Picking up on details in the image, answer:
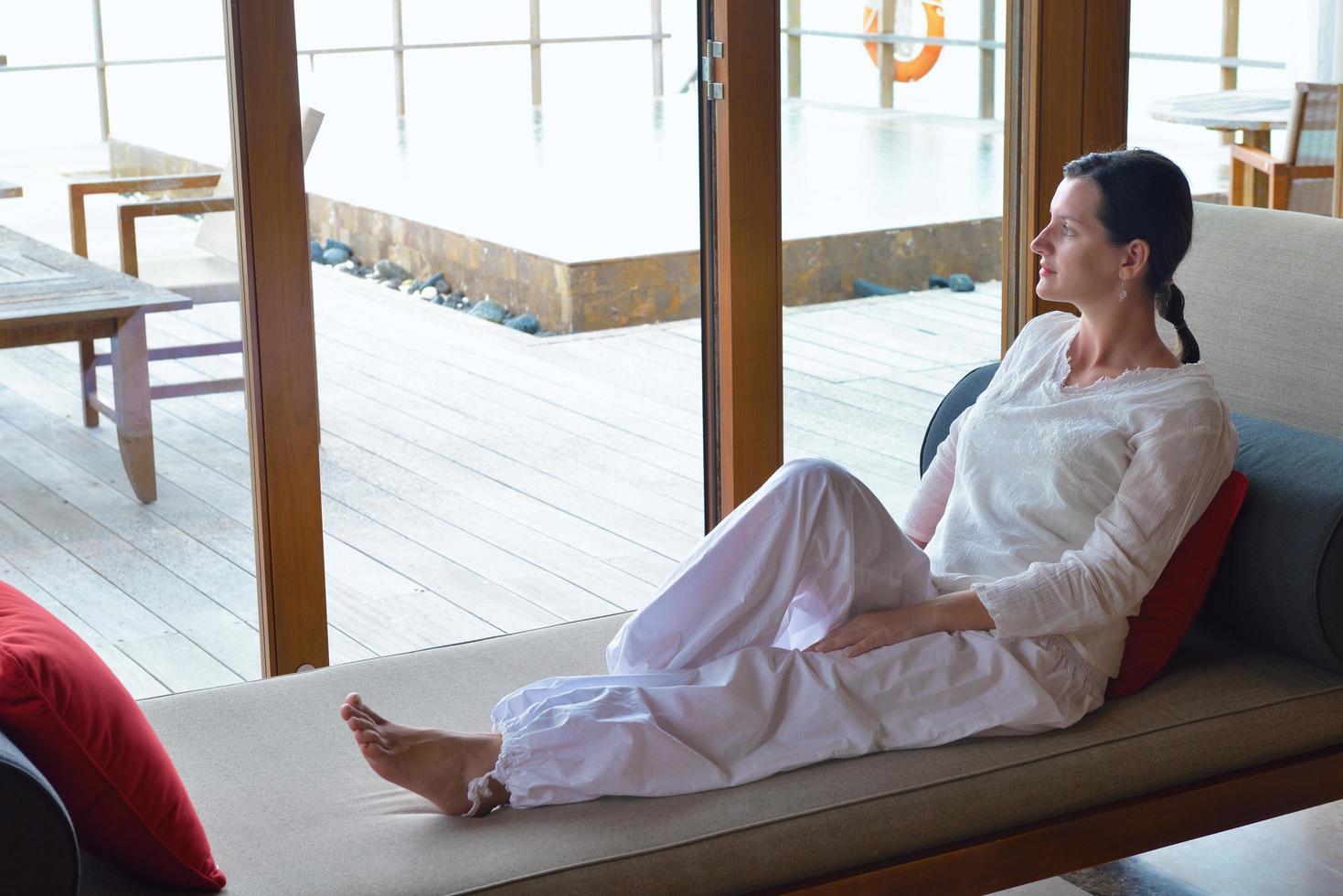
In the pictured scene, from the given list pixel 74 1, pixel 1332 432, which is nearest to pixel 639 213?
pixel 74 1

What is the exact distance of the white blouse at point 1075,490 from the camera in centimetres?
211

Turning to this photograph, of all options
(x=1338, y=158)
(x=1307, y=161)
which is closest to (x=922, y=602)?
(x=1307, y=161)

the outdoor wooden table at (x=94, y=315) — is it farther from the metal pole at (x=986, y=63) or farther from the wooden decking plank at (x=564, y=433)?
the metal pole at (x=986, y=63)

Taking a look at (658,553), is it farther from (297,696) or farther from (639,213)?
(297,696)

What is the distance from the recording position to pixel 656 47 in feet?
10.3

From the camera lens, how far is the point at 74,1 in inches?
102

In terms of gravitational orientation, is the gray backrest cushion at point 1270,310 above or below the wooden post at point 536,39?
below

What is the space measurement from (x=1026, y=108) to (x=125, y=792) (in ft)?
8.10

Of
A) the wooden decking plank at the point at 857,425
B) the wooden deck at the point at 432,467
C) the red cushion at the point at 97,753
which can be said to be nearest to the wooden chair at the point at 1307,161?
the wooden deck at the point at 432,467

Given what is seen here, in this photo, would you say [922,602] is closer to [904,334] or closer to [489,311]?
[904,334]

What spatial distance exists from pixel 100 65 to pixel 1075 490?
5.75 ft

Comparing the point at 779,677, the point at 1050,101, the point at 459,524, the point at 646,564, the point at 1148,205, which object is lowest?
the point at 646,564

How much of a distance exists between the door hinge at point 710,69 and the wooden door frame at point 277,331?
839mm

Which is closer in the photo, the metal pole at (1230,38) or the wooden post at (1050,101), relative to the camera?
the wooden post at (1050,101)
